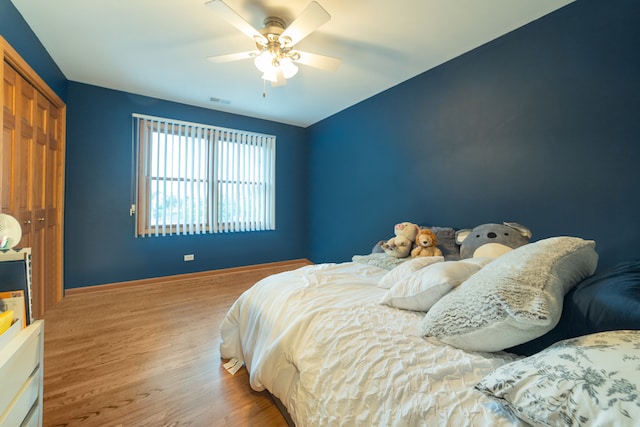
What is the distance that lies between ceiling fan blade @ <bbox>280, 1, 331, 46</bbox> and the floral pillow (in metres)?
1.92

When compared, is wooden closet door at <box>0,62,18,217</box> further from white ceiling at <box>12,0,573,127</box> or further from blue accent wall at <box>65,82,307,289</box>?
blue accent wall at <box>65,82,307,289</box>

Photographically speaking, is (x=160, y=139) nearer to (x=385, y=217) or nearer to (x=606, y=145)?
(x=385, y=217)

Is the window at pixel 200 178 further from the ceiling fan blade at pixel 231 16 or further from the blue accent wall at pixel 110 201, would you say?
the ceiling fan blade at pixel 231 16

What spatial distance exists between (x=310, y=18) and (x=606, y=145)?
2156mm

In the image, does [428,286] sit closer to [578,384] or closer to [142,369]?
[578,384]

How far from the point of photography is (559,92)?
6.32 ft

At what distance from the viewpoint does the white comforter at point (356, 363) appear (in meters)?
0.73

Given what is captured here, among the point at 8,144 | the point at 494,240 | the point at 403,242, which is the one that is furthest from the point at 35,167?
the point at 494,240

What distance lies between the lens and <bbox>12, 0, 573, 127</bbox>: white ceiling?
1.89 m

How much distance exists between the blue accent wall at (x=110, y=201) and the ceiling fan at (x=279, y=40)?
207 centimetres

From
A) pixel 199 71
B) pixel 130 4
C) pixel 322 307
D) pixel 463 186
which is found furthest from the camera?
pixel 199 71

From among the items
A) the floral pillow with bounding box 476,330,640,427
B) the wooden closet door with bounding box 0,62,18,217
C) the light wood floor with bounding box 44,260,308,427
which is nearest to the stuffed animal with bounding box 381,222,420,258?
the light wood floor with bounding box 44,260,308,427

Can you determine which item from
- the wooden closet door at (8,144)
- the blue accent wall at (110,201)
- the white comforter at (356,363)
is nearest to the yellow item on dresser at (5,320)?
the white comforter at (356,363)

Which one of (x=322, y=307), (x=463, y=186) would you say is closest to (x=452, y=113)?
(x=463, y=186)
